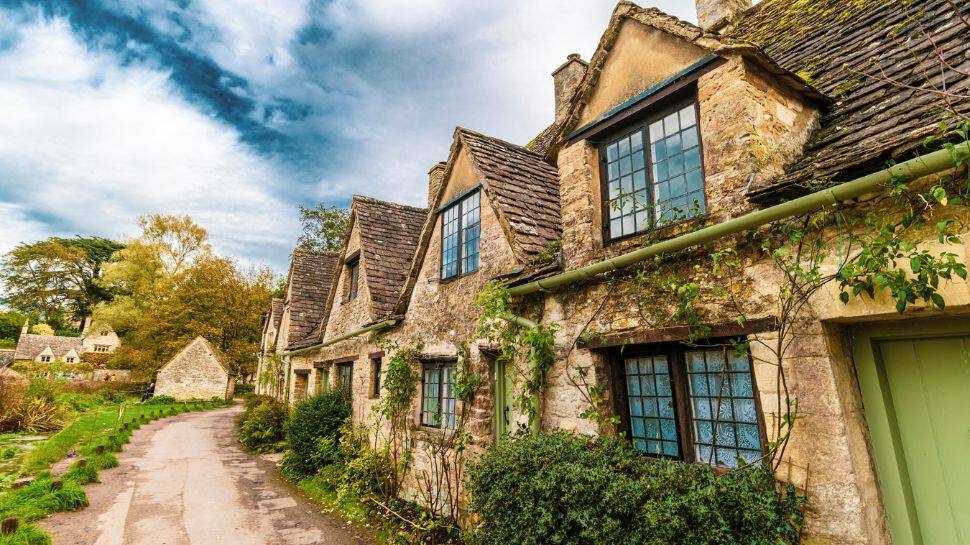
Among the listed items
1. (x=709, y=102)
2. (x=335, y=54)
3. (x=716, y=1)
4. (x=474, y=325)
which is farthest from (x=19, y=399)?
(x=716, y=1)

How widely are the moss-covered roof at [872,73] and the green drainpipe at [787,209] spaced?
0.24 meters

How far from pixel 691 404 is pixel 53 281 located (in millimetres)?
76872

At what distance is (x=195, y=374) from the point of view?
3112 cm

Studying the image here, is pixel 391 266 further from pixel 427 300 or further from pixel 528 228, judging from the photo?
pixel 528 228

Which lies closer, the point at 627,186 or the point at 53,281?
the point at 627,186

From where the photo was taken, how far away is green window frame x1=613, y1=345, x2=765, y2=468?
12.7 feet

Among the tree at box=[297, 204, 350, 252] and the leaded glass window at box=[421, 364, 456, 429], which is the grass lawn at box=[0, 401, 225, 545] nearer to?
the leaded glass window at box=[421, 364, 456, 429]

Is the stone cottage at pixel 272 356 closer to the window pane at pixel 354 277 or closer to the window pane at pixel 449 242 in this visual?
the window pane at pixel 354 277

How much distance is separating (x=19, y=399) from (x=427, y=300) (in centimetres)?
1711

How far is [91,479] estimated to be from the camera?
9.49 m

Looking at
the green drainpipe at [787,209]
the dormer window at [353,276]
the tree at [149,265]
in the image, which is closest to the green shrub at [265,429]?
the dormer window at [353,276]

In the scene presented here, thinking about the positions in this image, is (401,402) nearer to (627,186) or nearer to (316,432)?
(316,432)

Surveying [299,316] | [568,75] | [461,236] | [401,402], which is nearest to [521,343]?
[461,236]

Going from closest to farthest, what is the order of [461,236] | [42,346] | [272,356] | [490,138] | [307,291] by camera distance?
[461,236], [490,138], [307,291], [272,356], [42,346]
